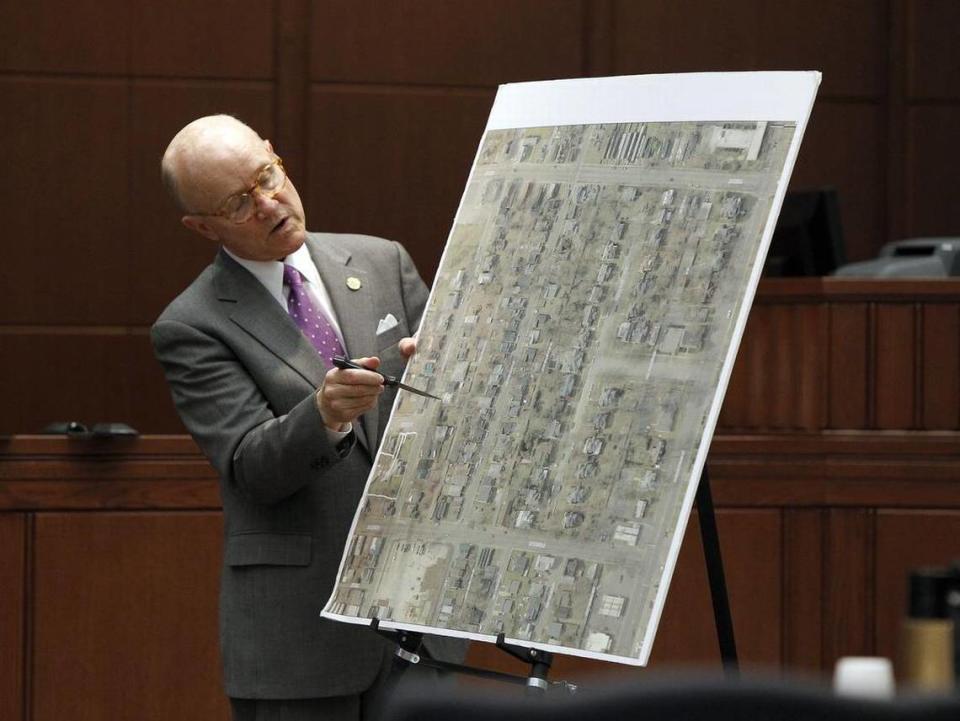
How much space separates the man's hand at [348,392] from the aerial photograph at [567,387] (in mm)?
116

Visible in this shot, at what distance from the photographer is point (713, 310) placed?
1.87m

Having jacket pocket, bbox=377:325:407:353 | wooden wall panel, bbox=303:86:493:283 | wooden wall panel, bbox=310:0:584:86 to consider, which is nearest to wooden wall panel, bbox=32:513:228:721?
jacket pocket, bbox=377:325:407:353

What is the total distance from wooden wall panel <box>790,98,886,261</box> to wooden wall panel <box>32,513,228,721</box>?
2837mm

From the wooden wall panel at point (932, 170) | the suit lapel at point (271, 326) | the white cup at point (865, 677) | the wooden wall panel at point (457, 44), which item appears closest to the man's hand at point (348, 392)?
the suit lapel at point (271, 326)

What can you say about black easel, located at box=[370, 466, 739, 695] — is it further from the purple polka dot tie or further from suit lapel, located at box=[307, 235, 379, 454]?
the purple polka dot tie

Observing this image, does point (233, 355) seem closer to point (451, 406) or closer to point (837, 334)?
point (451, 406)

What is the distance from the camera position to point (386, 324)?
92.0 inches

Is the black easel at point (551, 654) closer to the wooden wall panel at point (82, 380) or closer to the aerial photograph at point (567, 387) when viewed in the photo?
the aerial photograph at point (567, 387)

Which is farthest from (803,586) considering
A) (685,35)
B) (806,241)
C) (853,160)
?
(685,35)

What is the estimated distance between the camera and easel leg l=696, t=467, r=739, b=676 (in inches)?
75.7

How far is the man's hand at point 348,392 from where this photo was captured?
6.52ft

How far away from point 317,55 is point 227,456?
3422mm

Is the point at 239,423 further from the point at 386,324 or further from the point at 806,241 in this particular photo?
the point at 806,241

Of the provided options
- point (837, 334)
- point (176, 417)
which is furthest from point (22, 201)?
Answer: point (837, 334)
